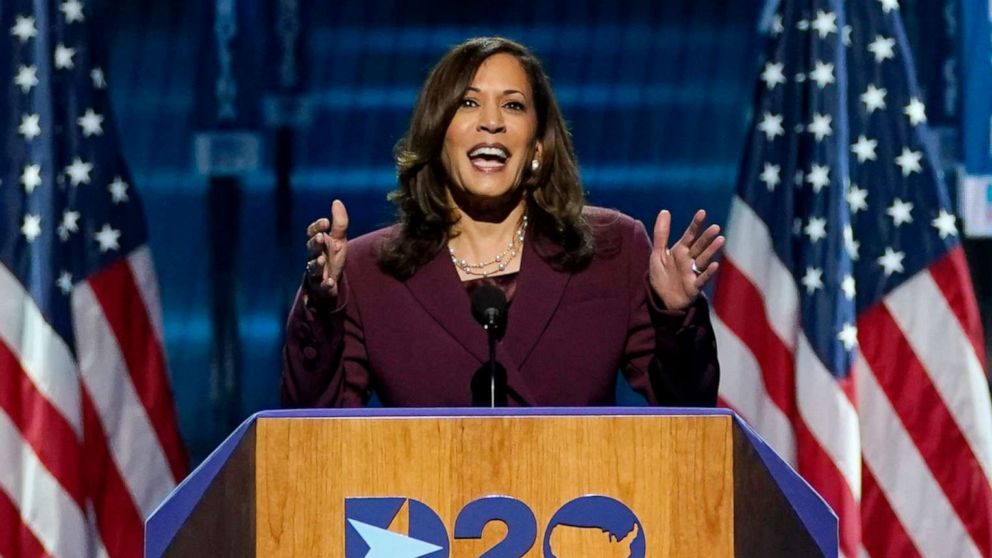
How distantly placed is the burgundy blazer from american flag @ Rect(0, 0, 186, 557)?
4.17 ft

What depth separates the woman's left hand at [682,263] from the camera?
6.07 ft

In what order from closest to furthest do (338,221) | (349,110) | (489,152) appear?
(338,221) < (489,152) < (349,110)

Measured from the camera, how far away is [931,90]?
12.6 feet

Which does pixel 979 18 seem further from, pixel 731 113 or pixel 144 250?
pixel 144 250

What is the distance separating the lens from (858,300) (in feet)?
10.9

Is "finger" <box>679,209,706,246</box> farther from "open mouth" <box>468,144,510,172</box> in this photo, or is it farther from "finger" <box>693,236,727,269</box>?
"open mouth" <box>468,144,510,172</box>

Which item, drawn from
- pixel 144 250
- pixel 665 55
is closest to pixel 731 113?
pixel 665 55

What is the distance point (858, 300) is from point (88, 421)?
1.88 meters

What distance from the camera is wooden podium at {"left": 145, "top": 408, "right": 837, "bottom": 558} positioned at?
142cm

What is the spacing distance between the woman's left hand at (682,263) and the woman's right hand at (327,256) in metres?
0.44

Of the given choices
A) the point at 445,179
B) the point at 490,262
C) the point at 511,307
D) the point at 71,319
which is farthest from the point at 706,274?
the point at 71,319

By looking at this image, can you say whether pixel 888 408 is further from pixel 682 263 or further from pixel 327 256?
pixel 327 256

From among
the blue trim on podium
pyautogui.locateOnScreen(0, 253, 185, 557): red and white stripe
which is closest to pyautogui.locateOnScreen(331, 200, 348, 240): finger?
the blue trim on podium

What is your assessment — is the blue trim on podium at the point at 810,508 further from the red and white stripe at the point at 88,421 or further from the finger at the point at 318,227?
the red and white stripe at the point at 88,421
